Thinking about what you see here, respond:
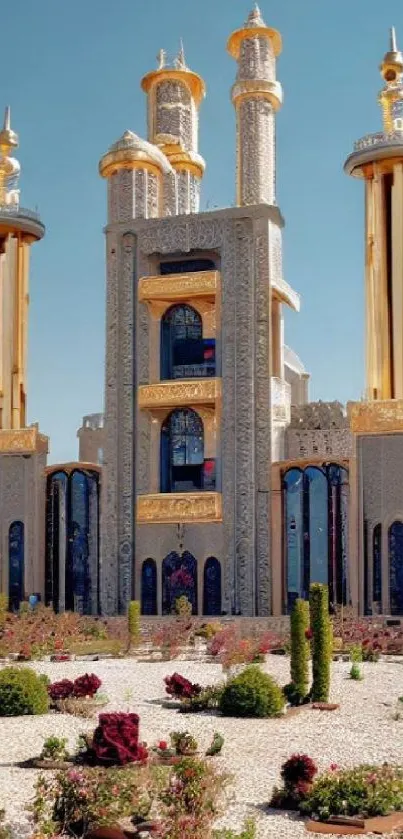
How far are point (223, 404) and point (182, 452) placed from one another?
7.19ft

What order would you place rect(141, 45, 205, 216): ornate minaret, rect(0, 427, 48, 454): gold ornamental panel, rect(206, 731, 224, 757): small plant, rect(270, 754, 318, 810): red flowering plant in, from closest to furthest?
rect(270, 754, 318, 810): red flowering plant, rect(206, 731, 224, 757): small plant, rect(0, 427, 48, 454): gold ornamental panel, rect(141, 45, 205, 216): ornate minaret

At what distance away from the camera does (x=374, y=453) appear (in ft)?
97.1

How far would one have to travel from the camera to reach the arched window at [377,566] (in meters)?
28.9

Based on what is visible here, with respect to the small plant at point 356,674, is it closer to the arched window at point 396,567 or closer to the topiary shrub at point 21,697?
Result: the topiary shrub at point 21,697

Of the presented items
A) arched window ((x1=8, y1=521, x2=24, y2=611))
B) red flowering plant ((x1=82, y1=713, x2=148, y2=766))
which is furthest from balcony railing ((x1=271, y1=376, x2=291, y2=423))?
red flowering plant ((x1=82, y1=713, x2=148, y2=766))

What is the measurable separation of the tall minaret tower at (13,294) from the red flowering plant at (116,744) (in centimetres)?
2344

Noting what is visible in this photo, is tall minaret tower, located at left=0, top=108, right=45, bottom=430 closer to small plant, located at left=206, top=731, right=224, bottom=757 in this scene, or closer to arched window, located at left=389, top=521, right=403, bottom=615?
arched window, located at left=389, top=521, right=403, bottom=615

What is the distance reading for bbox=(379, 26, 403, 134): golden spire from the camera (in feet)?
105

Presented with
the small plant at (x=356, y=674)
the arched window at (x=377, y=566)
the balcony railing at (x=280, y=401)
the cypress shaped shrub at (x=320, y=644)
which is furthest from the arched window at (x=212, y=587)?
the cypress shaped shrub at (x=320, y=644)

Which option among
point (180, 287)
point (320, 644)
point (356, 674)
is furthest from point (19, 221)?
point (320, 644)

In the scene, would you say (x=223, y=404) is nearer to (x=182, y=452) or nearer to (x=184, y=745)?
(x=182, y=452)

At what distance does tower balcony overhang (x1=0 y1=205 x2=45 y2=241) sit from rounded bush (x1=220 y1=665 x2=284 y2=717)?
22.7 meters

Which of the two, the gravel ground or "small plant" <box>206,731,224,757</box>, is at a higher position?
"small plant" <box>206,731,224,757</box>

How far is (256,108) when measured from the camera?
110 feet
